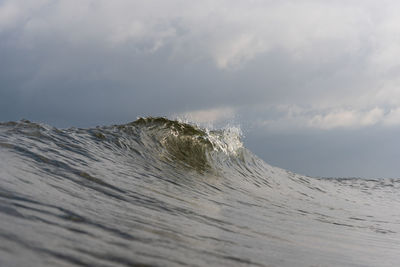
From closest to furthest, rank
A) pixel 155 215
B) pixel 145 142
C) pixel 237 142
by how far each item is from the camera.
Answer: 1. pixel 155 215
2. pixel 145 142
3. pixel 237 142

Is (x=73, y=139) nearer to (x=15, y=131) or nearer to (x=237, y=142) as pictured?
(x=15, y=131)

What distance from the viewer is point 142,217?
3.79m

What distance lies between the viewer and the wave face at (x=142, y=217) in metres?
2.66

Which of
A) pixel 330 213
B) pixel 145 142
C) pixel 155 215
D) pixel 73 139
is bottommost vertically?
pixel 155 215

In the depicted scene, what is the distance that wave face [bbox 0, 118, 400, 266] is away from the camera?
2.66m

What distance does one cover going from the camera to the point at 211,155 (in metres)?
11.2

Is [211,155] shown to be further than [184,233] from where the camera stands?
Yes

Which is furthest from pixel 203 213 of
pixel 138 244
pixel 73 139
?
pixel 73 139

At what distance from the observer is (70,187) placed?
4.59m

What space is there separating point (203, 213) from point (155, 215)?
0.86 m

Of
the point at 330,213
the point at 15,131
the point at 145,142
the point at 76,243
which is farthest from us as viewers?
the point at 145,142

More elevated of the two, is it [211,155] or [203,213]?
[211,155]

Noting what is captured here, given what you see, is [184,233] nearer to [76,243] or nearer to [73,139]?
[76,243]

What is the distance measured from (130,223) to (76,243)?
853 mm
